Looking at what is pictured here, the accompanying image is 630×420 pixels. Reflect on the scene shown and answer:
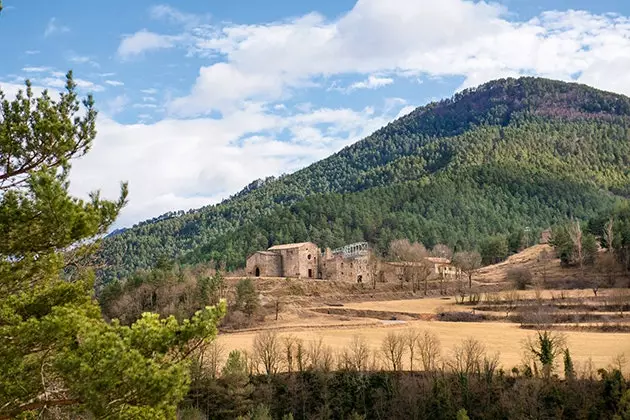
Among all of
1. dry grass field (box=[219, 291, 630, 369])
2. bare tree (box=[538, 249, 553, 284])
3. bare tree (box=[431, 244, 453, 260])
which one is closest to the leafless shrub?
bare tree (box=[538, 249, 553, 284])

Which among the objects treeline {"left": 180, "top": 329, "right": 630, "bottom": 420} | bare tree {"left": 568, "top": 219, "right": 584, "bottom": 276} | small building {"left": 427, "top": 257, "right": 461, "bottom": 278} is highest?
bare tree {"left": 568, "top": 219, "right": 584, "bottom": 276}

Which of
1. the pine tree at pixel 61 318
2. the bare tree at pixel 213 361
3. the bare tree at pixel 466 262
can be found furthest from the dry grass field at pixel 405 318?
the pine tree at pixel 61 318

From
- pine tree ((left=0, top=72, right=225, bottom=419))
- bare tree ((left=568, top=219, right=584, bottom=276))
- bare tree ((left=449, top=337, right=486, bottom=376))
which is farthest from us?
bare tree ((left=568, top=219, right=584, bottom=276))

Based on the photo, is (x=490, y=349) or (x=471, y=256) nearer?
(x=490, y=349)

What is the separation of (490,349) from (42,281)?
43.0 m

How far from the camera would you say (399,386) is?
1695 inches

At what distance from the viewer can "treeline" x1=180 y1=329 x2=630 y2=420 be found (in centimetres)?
3800

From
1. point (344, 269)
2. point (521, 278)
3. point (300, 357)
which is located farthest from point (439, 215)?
point (300, 357)

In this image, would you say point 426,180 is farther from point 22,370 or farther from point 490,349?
point 22,370

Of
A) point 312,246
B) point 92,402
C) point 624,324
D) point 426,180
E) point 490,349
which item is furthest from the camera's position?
point 426,180

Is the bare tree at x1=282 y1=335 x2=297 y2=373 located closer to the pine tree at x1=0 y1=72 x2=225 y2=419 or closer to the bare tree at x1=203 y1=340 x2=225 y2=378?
the bare tree at x1=203 y1=340 x2=225 y2=378

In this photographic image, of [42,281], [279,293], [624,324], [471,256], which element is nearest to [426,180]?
[471,256]

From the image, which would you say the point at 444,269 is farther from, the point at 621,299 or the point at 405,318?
the point at 621,299

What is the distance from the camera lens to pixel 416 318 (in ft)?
225
